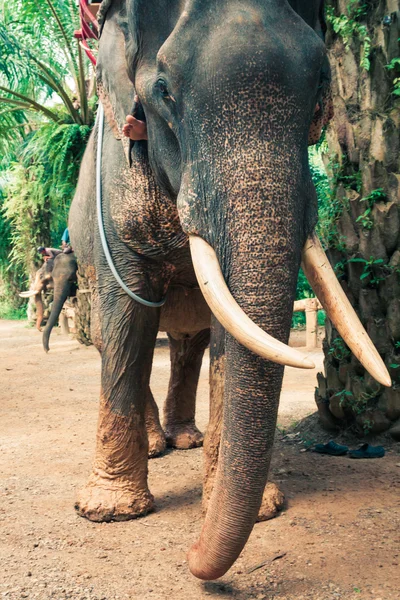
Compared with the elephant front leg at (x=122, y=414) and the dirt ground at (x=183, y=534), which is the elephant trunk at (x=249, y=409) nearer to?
the dirt ground at (x=183, y=534)

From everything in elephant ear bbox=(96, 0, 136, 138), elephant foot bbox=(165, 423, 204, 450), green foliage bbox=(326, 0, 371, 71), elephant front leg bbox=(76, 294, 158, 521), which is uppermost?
green foliage bbox=(326, 0, 371, 71)

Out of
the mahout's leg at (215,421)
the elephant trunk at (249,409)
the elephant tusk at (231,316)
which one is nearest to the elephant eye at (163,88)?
the elephant tusk at (231,316)

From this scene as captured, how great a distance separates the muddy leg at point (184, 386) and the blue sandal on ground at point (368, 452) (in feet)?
3.90

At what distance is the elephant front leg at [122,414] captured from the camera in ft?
12.0

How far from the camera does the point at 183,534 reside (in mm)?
3408

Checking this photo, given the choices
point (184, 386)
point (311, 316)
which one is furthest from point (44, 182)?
point (184, 386)

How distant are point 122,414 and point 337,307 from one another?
1.54 metres

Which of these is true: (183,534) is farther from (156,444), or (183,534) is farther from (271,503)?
(156,444)

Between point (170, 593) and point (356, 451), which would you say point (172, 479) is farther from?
point (170, 593)

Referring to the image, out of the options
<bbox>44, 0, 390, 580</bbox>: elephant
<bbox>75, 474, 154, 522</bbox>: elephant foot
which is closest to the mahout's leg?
<bbox>75, 474, 154, 522</bbox>: elephant foot

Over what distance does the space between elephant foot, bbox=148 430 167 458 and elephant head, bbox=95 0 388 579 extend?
2.34m

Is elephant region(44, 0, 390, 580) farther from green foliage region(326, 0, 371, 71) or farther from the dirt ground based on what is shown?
green foliage region(326, 0, 371, 71)

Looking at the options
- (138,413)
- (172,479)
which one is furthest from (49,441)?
(138,413)

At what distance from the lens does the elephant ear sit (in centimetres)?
318
